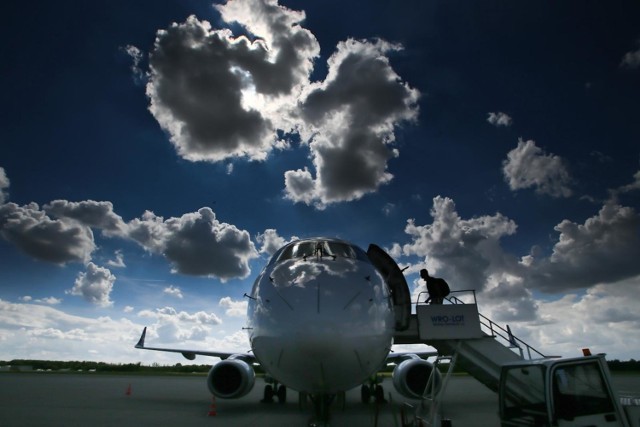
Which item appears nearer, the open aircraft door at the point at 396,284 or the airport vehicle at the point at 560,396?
the airport vehicle at the point at 560,396

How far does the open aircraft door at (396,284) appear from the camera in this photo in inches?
358

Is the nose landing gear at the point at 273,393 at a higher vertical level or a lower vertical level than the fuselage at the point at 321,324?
lower

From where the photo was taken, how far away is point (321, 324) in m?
5.33

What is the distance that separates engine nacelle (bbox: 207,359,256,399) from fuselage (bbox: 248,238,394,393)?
18.5 ft

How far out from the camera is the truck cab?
534 centimetres

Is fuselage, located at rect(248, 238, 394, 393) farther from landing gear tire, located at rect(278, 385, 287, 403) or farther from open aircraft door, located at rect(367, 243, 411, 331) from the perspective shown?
landing gear tire, located at rect(278, 385, 287, 403)

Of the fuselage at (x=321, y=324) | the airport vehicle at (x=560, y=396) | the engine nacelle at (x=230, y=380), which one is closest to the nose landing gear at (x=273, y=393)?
the engine nacelle at (x=230, y=380)

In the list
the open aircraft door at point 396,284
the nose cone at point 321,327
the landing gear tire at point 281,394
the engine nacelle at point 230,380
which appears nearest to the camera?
the nose cone at point 321,327

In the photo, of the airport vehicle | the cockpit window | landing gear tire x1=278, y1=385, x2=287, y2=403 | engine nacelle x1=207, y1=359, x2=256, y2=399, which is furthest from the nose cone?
landing gear tire x1=278, y1=385, x2=287, y2=403

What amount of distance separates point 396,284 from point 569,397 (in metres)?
4.48

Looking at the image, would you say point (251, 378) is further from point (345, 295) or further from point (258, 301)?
point (345, 295)

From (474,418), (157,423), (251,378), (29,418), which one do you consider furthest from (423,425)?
(29,418)

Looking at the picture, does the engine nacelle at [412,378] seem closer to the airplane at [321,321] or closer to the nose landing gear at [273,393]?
the airplane at [321,321]

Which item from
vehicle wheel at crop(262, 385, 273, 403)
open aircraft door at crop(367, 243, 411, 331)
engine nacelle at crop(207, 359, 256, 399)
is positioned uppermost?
open aircraft door at crop(367, 243, 411, 331)
